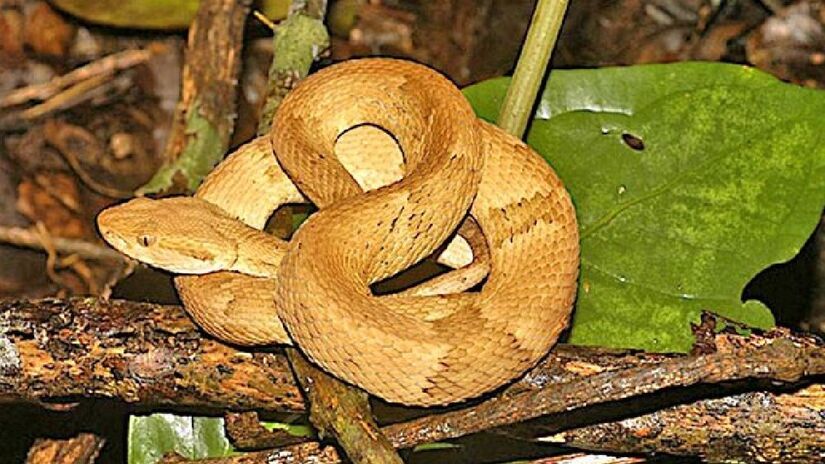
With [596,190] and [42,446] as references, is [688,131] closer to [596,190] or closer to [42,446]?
[596,190]

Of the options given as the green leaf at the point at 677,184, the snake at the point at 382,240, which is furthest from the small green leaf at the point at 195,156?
the green leaf at the point at 677,184

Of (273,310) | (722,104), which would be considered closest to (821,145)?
(722,104)

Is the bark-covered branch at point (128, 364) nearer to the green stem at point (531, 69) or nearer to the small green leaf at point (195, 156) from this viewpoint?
the green stem at point (531, 69)

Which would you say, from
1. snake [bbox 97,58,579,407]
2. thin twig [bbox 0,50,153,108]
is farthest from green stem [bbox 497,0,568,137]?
thin twig [bbox 0,50,153,108]

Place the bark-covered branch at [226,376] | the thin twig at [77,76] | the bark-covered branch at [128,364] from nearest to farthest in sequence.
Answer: the bark-covered branch at [226,376]
the bark-covered branch at [128,364]
the thin twig at [77,76]

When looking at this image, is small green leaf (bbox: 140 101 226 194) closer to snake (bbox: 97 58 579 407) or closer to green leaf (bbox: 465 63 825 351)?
snake (bbox: 97 58 579 407)

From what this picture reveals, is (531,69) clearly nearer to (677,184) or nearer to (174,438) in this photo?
(677,184)
